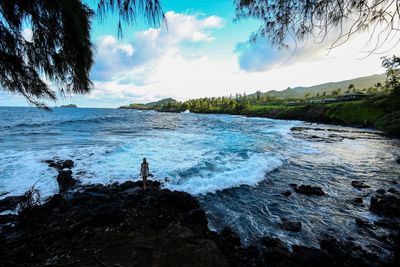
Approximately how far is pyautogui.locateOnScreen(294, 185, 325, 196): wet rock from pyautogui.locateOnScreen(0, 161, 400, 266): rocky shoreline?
2270 mm

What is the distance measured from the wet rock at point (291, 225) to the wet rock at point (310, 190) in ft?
10.3

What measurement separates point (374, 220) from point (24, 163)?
18.3m

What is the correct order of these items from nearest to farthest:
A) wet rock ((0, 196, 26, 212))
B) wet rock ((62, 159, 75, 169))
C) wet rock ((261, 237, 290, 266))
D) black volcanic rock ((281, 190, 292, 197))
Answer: wet rock ((261, 237, 290, 266)) → wet rock ((0, 196, 26, 212)) → black volcanic rock ((281, 190, 292, 197)) → wet rock ((62, 159, 75, 169))

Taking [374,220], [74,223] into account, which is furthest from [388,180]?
[74,223]

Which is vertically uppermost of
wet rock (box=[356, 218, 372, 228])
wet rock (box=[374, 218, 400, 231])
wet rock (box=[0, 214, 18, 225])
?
wet rock (box=[0, 214, 18, 225])

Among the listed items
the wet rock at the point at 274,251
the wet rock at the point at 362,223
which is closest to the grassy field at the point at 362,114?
the wet rock at the point at 362,223

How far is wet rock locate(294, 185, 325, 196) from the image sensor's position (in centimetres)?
959

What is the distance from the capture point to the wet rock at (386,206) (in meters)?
7.65

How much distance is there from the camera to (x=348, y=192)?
→ 979 centimetres

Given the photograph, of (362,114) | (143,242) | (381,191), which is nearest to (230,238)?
(143,242)

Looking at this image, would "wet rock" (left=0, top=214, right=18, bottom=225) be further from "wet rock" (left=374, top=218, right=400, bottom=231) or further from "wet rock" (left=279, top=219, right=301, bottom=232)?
"wet rock" (left=374, top=218, right=400, bottom=231)

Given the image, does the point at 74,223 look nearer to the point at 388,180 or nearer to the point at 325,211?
the point at 325,211

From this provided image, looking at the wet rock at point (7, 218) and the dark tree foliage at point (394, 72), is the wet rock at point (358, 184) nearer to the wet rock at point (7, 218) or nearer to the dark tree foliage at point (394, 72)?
the wet rock at point (7, 218)

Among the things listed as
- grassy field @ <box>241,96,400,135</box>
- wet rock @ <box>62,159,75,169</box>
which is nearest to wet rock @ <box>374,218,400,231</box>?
wet rock @ <box>62,159,75,169</box>
